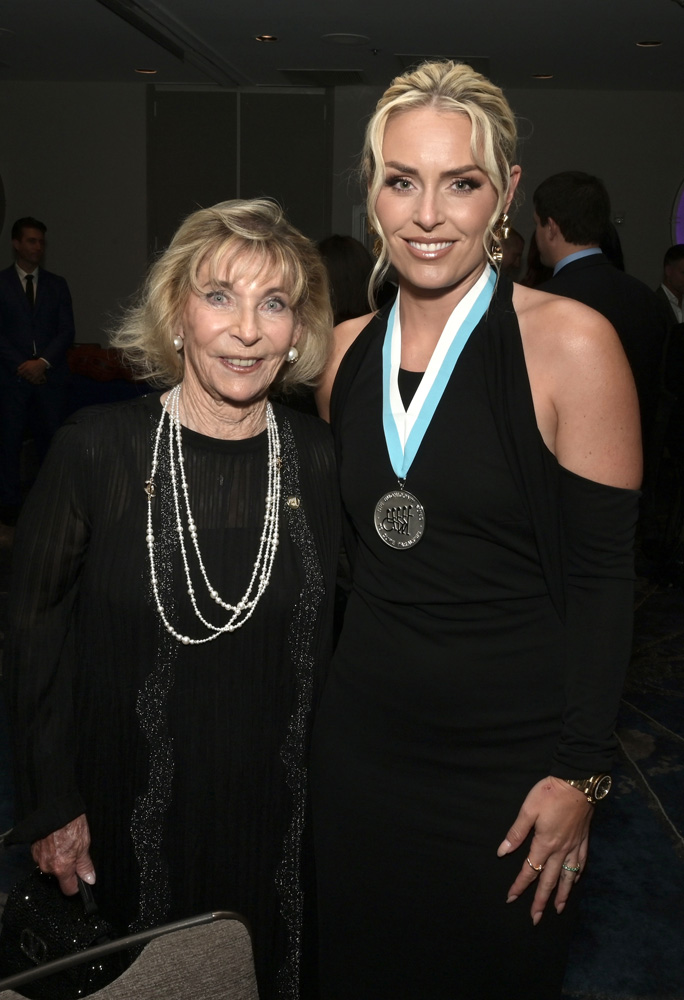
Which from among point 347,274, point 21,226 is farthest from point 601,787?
point 21,226

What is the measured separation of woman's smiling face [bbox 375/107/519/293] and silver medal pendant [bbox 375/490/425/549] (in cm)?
34

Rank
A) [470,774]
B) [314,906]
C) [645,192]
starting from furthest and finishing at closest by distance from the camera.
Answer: [645,192] → [314,906] → [470,774]

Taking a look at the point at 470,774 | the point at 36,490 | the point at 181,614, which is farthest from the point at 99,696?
the point at 470,774

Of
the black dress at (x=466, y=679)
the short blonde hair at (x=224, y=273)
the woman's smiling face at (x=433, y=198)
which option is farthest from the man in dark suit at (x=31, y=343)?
the woman's smiling face at (x=433, y=198)

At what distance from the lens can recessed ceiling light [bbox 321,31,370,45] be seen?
7812 millimetres

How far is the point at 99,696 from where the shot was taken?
1711mm

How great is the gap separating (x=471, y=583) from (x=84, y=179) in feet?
36.1

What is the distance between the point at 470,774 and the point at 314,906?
19.6 inches

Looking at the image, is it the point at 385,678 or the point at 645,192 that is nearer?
the point at 385,678

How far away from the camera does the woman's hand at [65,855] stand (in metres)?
1.68

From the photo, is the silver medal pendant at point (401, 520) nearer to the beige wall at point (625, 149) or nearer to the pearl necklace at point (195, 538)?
the pearl necklace at point (195, 538)

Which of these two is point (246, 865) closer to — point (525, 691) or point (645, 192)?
point (525, 691)

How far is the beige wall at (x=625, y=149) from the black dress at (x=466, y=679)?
950cm

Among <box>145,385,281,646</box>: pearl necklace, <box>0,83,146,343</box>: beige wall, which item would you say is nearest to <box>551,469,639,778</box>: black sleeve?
<box>145,385,281,646</box>: pearl necklace
